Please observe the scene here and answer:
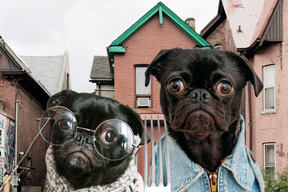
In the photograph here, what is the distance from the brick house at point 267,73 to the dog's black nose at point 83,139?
8.90 metres

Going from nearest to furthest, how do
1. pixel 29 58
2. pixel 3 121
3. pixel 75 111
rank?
pixel 75 111, pixel 3 121, pixel 29 58

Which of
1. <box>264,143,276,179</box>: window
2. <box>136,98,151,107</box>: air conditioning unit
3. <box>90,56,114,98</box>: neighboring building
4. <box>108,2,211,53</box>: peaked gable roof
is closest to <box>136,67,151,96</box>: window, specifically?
<box>136,98,151,107</box>: air conditioning unit

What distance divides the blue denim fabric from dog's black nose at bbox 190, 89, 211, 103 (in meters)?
0.38

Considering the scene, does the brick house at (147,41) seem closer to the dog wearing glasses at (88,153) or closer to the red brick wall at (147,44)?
the red brick wall at (147,44)

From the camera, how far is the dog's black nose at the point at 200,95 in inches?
73.5

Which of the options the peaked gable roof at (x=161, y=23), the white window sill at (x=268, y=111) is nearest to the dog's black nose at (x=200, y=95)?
the peaked gable roof at (x=161, y=23)

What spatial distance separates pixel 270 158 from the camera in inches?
440

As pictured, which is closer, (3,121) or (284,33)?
(3,121)

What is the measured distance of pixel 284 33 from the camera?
11.0 m

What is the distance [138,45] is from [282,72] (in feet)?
12.1

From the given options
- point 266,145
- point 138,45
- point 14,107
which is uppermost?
point 138,45

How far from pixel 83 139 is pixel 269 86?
9.73m

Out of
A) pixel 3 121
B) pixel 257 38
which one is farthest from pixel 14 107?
pixel 257 38

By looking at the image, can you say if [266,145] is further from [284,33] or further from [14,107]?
[14,107]
